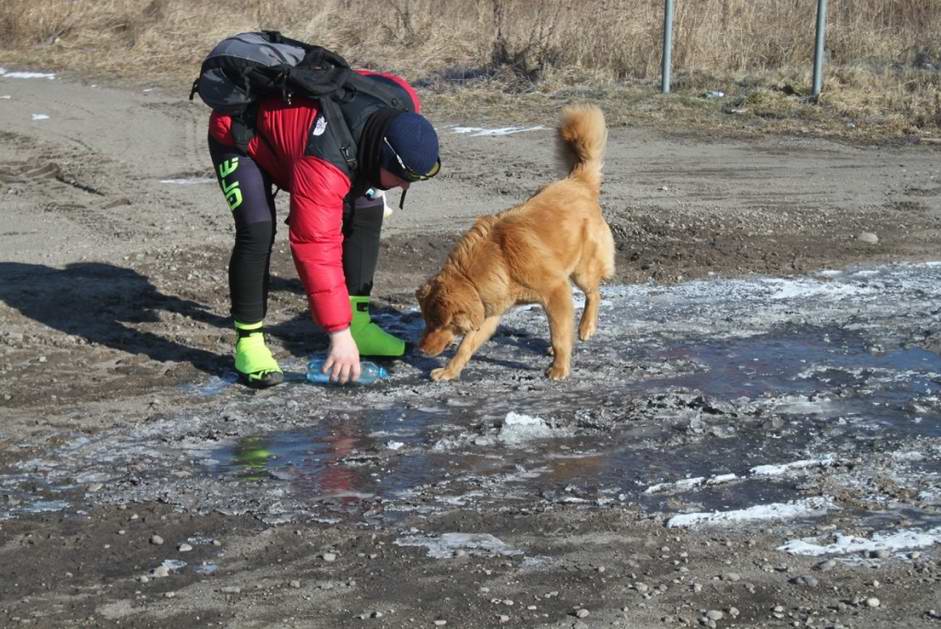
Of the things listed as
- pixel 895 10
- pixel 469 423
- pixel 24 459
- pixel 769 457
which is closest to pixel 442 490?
pixel 469 423

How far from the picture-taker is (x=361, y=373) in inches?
232

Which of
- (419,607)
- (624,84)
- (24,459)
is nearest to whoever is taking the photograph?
(419,607)

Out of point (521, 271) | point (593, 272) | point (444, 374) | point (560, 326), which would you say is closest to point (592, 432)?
point (560, 326)

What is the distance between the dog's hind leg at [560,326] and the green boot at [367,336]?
868 mm

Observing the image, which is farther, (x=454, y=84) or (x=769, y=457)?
(x=454, y=84)

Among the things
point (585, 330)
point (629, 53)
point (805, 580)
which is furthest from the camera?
point (629, 53)

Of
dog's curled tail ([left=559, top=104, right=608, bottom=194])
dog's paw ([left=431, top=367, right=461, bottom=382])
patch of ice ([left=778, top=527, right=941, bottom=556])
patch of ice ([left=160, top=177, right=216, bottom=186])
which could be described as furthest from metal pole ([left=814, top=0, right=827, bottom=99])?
patch of ice ([left=778, top=527, right=941, bottom=556])

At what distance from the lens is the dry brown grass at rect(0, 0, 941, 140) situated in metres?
13.4

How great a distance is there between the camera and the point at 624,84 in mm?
15023

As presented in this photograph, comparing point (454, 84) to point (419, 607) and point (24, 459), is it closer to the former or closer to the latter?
point (24, 459)

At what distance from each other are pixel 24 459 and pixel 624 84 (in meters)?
11.3

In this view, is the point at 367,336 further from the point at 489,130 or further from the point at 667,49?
the point at 667,49

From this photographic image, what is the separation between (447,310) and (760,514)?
6.33ft

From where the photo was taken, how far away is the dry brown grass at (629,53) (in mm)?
13438
